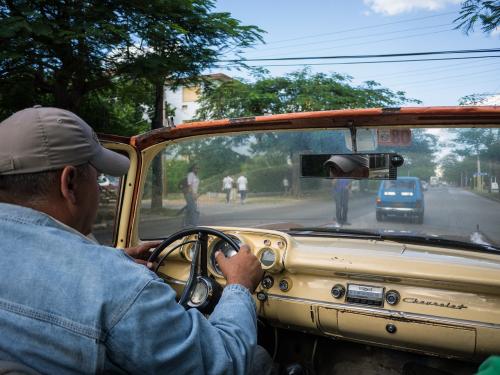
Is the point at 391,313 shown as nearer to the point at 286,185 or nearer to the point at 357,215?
the point at 357,215

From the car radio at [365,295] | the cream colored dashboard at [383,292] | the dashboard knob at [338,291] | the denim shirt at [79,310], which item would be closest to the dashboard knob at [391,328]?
the cream colored dashboard at [383,292]

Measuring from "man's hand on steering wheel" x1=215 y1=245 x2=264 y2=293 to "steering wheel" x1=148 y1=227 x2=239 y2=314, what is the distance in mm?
341

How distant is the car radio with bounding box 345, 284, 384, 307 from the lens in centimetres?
240

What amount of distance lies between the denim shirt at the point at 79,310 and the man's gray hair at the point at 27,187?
66 mm

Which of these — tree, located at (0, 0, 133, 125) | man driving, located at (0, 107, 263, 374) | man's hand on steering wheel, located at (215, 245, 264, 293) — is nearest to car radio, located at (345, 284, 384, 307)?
man's hand on steering wheel, located at (215, 245, 264, 293)

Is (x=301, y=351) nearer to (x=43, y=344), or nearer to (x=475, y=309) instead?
(x=475, y=309)

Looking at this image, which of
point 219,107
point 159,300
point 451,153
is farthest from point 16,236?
point 219,107

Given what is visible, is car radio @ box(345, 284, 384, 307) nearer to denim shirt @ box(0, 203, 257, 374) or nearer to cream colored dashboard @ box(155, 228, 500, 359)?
cream colored dashboard @ box(155, 228, 500, 359)

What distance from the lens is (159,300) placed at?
4.09 ft

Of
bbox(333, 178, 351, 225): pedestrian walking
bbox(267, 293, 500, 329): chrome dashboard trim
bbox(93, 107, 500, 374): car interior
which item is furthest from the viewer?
bbox(333, 178, 351, 225): pedestrian walking

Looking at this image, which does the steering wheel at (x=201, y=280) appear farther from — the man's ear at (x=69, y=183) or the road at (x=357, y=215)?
the man's ear at (x=69, y=183)

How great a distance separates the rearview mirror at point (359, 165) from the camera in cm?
262

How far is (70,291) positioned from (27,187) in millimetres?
364

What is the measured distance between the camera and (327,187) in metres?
3.01
